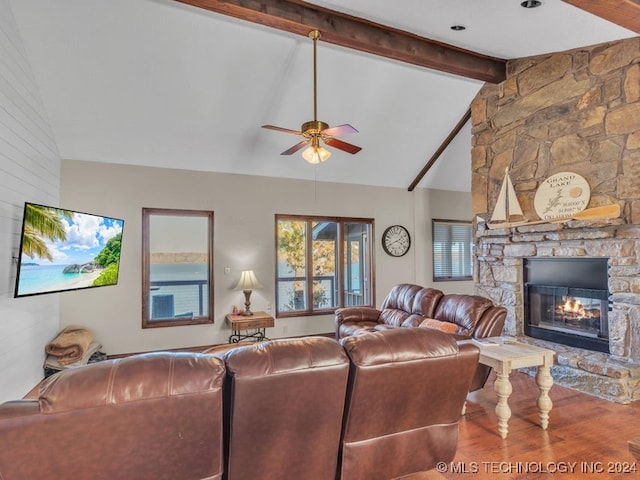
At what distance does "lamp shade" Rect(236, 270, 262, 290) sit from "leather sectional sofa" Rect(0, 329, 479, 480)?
3.80 metres

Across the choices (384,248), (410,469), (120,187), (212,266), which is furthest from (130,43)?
(384,248)

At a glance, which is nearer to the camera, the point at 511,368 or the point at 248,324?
the point at 511,368

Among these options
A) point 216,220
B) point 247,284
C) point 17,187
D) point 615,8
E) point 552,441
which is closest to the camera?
point 615,8

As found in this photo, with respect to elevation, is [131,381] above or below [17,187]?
below

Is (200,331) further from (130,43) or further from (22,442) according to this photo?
(22,442)

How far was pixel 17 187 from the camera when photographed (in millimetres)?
3645

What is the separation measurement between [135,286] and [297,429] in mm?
4316

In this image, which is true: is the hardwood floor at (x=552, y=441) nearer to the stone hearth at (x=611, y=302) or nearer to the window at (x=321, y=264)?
the stone hearth at (x=611, y=302)

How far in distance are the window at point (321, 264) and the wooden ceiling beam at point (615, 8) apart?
4.68 m

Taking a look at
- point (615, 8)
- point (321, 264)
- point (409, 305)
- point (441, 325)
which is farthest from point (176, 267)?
point (615, 8)

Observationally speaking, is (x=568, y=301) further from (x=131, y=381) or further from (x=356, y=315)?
(x=131, y=381)

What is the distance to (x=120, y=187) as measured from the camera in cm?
527

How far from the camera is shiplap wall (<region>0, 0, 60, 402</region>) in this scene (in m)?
3.38

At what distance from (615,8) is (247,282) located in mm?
4790
